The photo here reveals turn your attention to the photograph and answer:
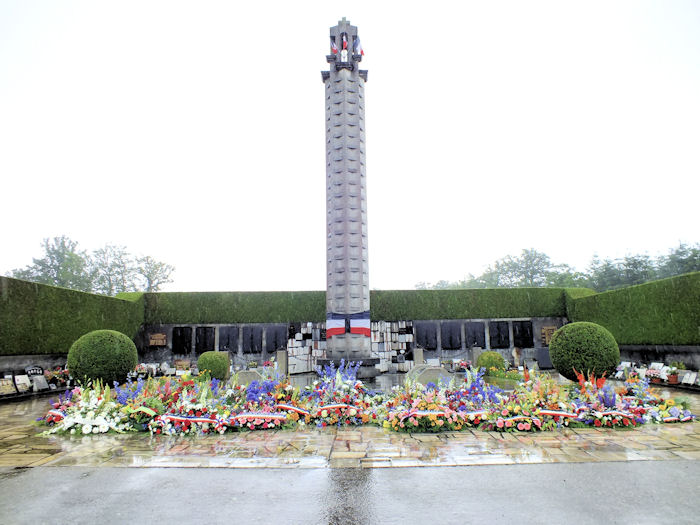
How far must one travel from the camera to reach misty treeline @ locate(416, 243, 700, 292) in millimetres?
38281

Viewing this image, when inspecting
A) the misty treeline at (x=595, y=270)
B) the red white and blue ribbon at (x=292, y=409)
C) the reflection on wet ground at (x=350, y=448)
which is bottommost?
the reflection on wet ground at (x=350, y=448)

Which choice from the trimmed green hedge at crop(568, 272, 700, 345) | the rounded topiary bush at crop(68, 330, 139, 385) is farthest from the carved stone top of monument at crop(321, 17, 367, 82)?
the trimmed green hedge at crop(568, 272, 700, 345)

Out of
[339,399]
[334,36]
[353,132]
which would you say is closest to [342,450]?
[339,399]

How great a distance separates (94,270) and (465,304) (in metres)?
40.5

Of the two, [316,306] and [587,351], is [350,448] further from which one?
[316,306]

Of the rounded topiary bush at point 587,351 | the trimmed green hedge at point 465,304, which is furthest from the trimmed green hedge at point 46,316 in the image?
the rounded topiary bush at point 587,351

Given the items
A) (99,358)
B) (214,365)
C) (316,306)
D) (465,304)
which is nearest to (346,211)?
(214,365)

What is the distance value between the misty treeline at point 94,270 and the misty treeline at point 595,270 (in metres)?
40.0

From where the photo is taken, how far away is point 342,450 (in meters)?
5.61

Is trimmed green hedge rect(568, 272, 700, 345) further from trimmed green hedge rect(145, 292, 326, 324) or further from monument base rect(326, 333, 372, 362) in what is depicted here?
trimmed green hedge rect(145, 292, 326, 324)

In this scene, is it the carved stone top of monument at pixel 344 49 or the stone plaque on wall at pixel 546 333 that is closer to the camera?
the carved stone top of monument at pixel 344 49

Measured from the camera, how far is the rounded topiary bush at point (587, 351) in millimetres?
9898

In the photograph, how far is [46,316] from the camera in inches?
541

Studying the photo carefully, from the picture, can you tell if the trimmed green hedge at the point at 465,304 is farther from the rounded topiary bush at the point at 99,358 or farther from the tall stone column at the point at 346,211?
the rounded topiary bush at the point at 99,358
